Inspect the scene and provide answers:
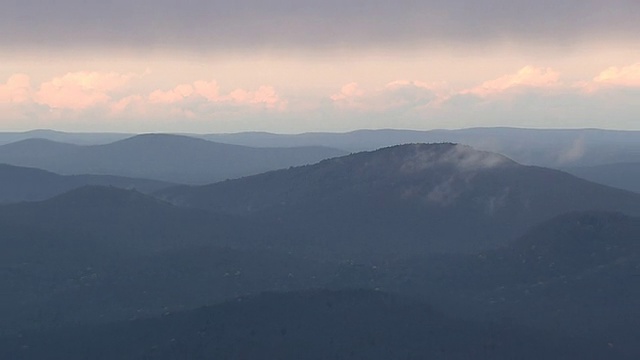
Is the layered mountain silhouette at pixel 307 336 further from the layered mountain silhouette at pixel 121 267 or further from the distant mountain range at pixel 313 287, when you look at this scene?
the layered mountain silhouette at pixel 121 267

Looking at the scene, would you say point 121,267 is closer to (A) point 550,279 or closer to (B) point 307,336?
(B) point 307,336

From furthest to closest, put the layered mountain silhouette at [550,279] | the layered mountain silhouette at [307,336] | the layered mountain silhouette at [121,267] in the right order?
1. the layered mountain silhouette at [121,267]
2. the layered mountain silhouette at [550,279]
3. the layered mountain silhouette at [307,336]

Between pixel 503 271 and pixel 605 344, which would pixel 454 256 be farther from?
pixel 605 344

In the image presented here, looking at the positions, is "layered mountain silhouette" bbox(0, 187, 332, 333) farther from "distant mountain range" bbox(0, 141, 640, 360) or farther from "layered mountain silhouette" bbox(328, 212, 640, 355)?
"layered mountain silhouette" bbox(328, 212, 640, 355)

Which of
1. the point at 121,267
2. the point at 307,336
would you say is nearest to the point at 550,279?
the point at 307,336

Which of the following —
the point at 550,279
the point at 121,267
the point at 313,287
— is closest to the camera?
the point at 550,279

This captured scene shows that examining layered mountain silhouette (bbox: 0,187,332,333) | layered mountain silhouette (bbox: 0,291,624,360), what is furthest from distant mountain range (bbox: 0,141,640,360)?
layered mountain silhouette (bbox: 0,187,332,333)

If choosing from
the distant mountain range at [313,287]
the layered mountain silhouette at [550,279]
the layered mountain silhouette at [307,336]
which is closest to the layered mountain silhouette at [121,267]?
Result: the distant mountain range at [313,287]

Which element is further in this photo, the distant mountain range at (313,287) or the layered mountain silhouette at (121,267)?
the layered mountain silhouette at (121,267)
